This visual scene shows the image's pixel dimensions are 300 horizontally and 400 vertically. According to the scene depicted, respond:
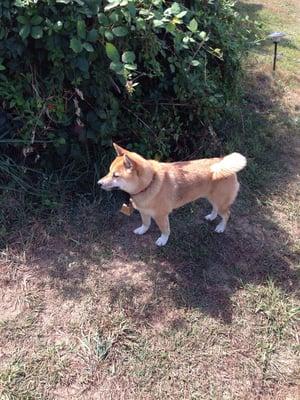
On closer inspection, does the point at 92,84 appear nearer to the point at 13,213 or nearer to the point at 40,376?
the point at 13,213

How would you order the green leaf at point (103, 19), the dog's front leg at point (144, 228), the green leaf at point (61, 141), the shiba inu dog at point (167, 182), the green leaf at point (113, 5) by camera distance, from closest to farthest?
the green leaf at point (113, 5)
the green leaf at point (103, 19)
the shiba inu dog at point (167, 182)
the green leaf at point (61, 141)
the dog's front leg at point (144, 228)

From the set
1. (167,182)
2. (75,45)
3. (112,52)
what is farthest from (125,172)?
(75,45)

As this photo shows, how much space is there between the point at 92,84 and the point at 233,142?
2004 millimetres

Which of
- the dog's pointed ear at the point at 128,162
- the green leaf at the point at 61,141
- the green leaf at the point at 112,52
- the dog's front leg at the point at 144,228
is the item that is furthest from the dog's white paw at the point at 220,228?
the green leaf at the point at 112,52

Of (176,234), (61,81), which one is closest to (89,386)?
(176,234)

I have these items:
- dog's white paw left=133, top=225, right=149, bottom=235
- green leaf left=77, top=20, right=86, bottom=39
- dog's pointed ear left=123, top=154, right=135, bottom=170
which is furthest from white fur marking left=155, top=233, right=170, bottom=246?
green leaf left=77, top=20, right=86, bottom=39

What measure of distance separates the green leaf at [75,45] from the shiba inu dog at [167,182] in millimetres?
779

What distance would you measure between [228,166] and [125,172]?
0.89 metres

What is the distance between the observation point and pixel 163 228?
3.59m

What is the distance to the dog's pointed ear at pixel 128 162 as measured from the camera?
10.2 feet

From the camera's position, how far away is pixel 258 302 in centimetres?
332

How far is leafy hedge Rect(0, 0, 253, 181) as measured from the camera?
10.3 ft

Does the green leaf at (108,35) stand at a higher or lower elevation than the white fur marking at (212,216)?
higher

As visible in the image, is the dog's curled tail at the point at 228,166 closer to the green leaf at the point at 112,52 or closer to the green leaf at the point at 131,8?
the green leaf at the point at 112,52
